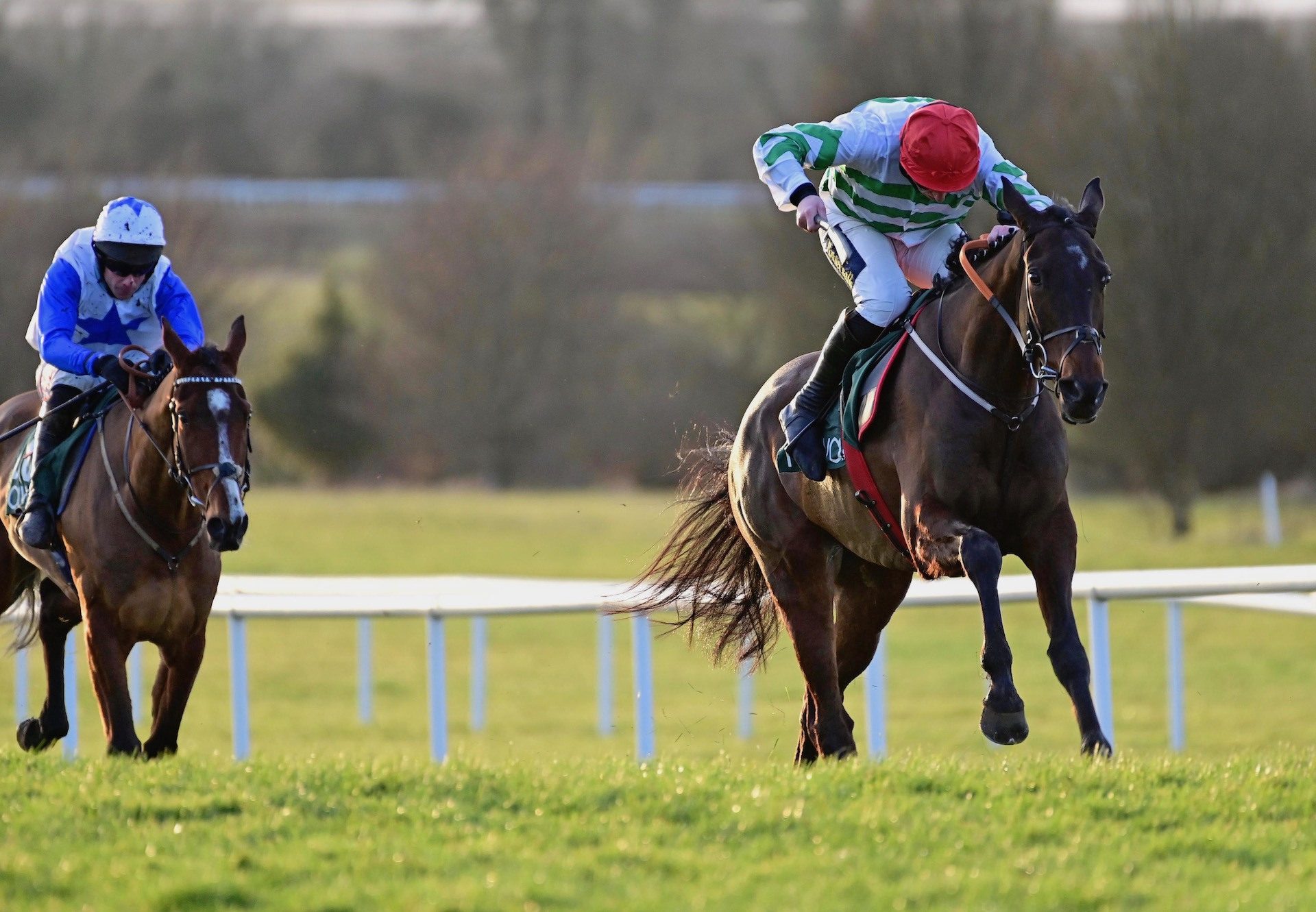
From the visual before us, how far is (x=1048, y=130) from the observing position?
76.8 ft

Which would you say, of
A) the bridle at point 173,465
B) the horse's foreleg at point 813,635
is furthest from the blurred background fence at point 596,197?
the bridle at point 173,465

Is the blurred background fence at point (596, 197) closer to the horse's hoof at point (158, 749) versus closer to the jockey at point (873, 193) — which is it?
the jockey at point (873, 193)

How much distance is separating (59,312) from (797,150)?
2.76m

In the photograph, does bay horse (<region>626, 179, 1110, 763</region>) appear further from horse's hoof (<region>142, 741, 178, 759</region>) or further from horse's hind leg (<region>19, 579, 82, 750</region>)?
horse's hind leg (<region>19, 579, 82, 750</region>)

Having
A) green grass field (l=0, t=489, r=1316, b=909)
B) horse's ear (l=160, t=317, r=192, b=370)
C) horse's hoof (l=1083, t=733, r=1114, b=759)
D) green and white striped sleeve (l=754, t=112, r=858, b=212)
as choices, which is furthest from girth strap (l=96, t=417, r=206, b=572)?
horse's hoof (l=1083, t=733, r=1114, b=759)

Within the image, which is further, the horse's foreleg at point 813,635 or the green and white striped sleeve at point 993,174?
the horse's foreleg at point 813,635

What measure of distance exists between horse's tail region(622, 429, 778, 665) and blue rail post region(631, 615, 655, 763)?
18.7 inches

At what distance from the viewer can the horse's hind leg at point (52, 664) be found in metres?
6.41

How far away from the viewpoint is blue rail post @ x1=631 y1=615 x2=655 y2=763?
24.1ft

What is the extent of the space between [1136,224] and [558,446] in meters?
18.1

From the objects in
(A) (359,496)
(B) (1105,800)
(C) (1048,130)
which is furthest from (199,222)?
(B) (1105,800)

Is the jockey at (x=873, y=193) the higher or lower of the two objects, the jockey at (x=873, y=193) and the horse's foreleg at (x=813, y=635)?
the higher

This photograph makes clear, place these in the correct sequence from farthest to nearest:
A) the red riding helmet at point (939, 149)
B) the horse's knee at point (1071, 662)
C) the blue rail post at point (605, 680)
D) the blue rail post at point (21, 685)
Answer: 1. the blue rail post at point (605, 680)
2. the blue rail post at point (21, 685)
3. the red riding helmet at point (939, 149)
4. the horse's knee at point (1071, 662)

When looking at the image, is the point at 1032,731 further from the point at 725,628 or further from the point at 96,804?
the point at 96,804
